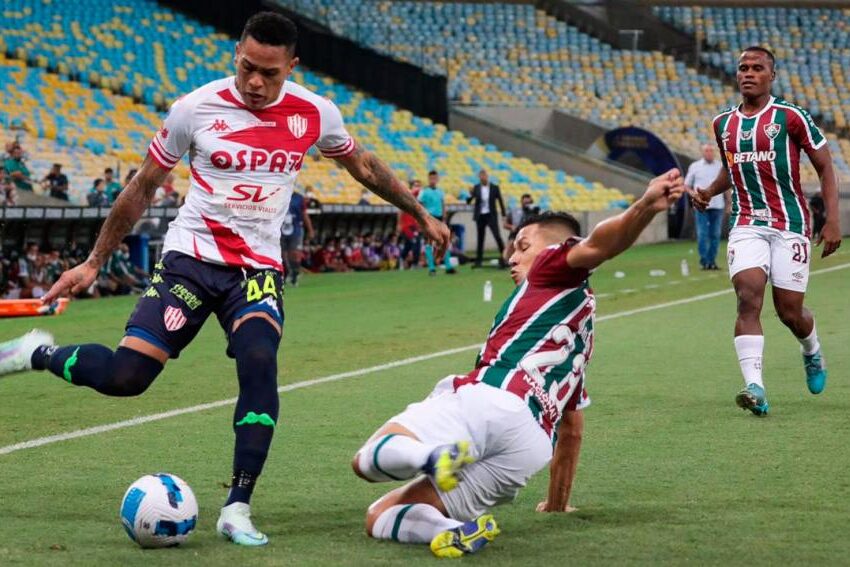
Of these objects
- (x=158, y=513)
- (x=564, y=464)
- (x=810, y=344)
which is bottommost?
(x=810, y=344)

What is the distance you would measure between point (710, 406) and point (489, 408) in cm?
407

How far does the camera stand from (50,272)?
1966cm

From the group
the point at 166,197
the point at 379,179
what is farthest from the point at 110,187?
the point at 379,179

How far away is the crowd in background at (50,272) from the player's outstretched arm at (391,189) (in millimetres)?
12817

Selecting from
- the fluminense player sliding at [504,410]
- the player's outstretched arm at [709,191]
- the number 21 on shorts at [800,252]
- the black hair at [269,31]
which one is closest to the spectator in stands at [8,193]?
the player's outstretched arm at [709,191]

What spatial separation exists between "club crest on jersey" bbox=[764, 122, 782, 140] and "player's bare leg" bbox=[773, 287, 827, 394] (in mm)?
908

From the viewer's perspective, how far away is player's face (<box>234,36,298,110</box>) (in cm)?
578

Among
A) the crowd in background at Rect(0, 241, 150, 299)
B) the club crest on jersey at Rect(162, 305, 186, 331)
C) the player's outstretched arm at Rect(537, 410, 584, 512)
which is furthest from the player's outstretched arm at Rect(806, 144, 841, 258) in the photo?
the crowd in background at Rect(0, 241, 150, 299)

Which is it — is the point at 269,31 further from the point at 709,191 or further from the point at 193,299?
the point at 709,191

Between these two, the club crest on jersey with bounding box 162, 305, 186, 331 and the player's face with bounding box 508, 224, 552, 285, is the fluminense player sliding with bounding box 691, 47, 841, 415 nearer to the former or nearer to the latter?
the player's face with bounding box 508, 224, 552, 285

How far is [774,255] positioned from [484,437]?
14.0 feet

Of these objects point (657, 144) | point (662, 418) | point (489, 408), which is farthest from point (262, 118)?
point (657, 144)

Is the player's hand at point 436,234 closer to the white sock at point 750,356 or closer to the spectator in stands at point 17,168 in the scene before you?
the white sock at point 750,356

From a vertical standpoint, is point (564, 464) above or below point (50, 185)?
above
